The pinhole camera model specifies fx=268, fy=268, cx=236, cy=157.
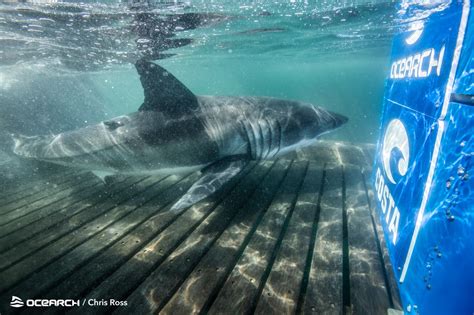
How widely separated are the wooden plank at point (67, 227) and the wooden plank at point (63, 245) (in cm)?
6

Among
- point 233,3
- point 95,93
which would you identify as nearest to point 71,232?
point 233,3

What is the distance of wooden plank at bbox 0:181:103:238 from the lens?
4609 millimetres

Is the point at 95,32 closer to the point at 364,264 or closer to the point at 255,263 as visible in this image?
the point at 255,263

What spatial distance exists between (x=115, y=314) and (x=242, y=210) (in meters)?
2.52

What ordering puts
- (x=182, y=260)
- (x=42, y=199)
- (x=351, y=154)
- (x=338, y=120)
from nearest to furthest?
(x=182, y=260)
(x=42, y=199)
(x=338, y=120)
(x=351, y=154)

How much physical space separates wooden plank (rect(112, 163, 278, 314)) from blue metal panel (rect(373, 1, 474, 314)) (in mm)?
2333

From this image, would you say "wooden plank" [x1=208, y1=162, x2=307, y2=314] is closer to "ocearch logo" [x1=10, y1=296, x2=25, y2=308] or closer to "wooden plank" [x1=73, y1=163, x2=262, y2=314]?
"wooden plank" [x1=73, y1=163, x2=262, y2=314]

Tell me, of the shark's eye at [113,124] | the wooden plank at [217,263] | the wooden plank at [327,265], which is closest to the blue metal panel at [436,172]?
the wooden plank at [327,265]

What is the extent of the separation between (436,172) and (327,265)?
5.67ft

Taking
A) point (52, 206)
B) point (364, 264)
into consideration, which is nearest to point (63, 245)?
point (52, 206)

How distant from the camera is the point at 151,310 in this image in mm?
2727

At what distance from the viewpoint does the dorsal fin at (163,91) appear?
4938 mm

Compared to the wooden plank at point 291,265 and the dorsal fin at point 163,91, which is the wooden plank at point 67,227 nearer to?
the dorsal fin at point 163,91

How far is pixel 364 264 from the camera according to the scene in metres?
3.30
